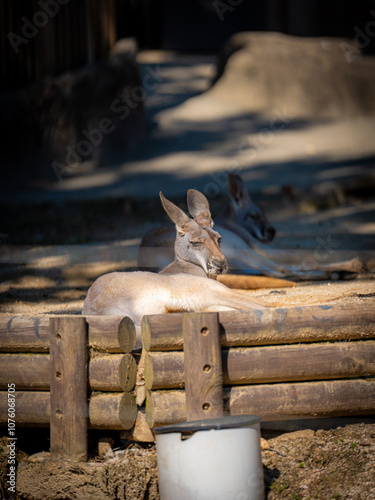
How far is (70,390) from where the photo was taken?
367 cm

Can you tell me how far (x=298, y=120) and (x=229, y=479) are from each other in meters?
11.9

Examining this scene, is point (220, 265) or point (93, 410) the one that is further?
point (220, 265)

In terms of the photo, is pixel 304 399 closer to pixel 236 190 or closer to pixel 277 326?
pixel 277 326

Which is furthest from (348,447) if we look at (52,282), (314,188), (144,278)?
(314,188)

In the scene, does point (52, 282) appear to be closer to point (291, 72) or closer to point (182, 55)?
point (291, 72)

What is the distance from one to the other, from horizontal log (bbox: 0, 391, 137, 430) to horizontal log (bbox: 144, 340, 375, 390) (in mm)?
186

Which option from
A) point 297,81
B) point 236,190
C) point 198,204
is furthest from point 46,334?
point 297,81

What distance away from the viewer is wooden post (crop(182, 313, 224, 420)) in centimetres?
354

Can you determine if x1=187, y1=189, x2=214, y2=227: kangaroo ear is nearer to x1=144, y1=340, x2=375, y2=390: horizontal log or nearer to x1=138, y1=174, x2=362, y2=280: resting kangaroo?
x1=138, y1=174, x2=362, y2=280: resting kangaroo
